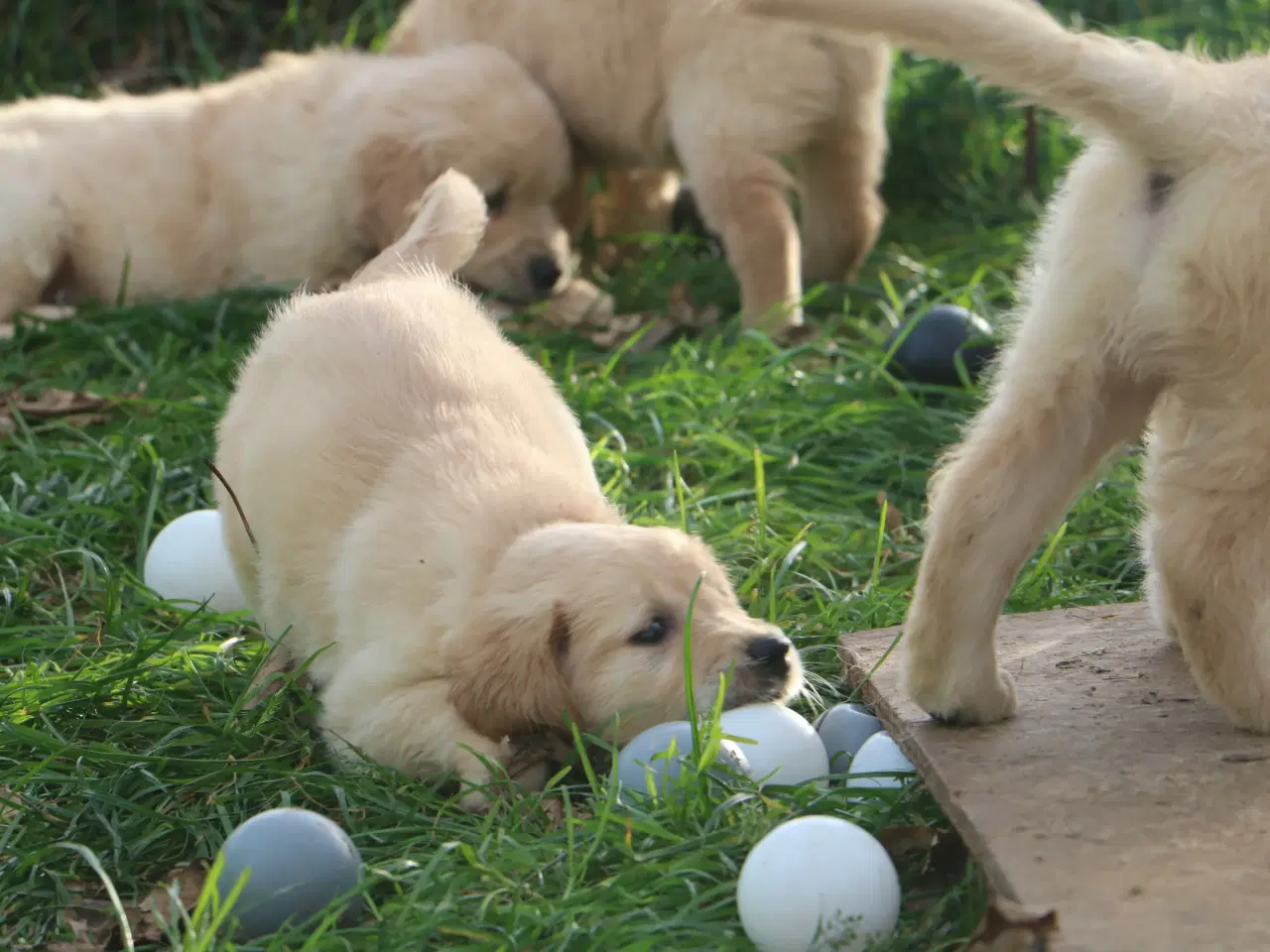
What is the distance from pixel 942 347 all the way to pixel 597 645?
1.88m

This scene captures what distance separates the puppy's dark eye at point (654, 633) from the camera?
7.84ft

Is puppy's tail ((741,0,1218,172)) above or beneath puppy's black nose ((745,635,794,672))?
above

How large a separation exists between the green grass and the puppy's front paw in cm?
13

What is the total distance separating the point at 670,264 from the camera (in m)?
5.44

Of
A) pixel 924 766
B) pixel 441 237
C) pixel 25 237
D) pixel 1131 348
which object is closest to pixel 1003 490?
pixel 1131 348

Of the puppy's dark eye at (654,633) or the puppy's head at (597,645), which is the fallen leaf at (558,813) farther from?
the puppy's dark eye at (654,633)

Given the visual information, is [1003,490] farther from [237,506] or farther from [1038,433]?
[237,506]

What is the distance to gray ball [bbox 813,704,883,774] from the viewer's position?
247cm

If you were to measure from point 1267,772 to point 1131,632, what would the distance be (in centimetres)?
61

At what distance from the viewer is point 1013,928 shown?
5.84ft

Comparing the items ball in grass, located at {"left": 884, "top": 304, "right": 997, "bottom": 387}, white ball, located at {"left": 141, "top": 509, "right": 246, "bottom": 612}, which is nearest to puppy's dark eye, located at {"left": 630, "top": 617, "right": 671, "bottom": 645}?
white ball, located at {"left": 141, "top": 509, "right": 246, "bottom": 612}

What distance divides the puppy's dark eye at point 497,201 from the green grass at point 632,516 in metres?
0.52

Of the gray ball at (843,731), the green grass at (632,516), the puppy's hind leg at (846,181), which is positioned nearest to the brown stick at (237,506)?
the green grass at (632,516)

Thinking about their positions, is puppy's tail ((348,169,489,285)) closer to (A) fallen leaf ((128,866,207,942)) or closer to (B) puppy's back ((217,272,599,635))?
(B) puppy's back ((217,272,599,635))
